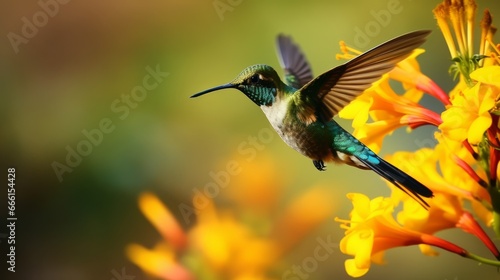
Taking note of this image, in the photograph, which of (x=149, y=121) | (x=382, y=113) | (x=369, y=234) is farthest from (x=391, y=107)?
(x=149, y=121)

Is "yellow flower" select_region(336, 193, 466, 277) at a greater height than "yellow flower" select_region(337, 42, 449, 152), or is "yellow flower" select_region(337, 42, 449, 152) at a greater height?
"yellow flower" select_region(337, 42, 449, 152)

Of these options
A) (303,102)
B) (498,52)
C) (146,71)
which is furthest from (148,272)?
(498,52)

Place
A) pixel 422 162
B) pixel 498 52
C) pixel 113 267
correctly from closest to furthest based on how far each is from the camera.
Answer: pixel 498 52 → pixel 422 162 → pixel 113 267

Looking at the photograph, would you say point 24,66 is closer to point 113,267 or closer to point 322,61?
point 113,267

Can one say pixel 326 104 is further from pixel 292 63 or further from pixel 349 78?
pixel 292 63

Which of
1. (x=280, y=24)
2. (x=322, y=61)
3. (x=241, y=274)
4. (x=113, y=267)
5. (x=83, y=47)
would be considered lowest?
(x=241, y=274)

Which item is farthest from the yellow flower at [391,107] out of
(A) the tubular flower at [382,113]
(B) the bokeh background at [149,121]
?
(B) the bokeh background at [149,121]

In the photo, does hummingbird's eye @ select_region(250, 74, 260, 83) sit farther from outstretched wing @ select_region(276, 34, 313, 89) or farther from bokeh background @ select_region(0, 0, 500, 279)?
bokeh background @ select_region(0, 0, 500, 279)

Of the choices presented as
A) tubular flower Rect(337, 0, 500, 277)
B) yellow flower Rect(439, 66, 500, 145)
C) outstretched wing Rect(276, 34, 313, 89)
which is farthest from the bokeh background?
yellow flower Rect(439, 66, 500, 145)
